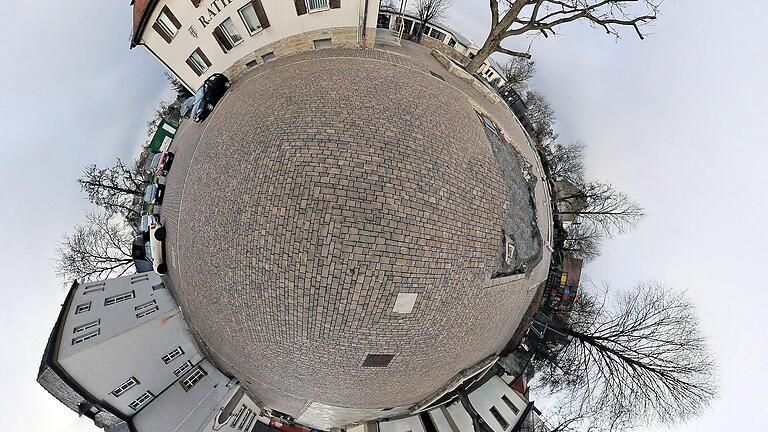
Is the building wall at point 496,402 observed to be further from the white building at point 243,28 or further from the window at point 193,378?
the white building at point 243,28

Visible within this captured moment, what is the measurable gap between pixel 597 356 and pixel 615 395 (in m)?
1.11

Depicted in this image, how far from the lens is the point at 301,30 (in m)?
8.36

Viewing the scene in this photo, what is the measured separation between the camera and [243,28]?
845 cm

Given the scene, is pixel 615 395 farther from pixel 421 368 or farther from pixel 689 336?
pixel 421 368

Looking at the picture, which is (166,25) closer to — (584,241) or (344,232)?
(344,232)

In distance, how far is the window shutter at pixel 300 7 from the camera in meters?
7.88

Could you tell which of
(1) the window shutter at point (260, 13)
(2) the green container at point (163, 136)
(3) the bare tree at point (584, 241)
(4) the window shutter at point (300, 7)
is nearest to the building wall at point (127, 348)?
(2) the green container at point (163, 136)

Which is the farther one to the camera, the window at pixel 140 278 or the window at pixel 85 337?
the window at pixel 140 278

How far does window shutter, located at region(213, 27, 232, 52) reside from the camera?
340 inches

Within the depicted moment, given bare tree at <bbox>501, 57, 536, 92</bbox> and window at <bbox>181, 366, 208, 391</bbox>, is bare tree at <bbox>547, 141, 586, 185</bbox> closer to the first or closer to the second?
bare tree at <bbox>501, 57, 536, 92</bbox>

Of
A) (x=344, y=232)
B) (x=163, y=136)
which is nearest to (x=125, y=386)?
(x=344, y=232)

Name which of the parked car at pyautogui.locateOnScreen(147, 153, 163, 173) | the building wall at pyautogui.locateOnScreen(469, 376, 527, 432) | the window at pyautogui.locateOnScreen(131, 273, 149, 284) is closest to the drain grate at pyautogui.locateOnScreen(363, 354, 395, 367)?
the building wall at pyautogui.locateOnScreen(469, 376, 527, 432)

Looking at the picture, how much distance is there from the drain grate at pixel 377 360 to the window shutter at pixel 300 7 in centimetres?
766

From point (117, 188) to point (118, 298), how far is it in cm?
475
